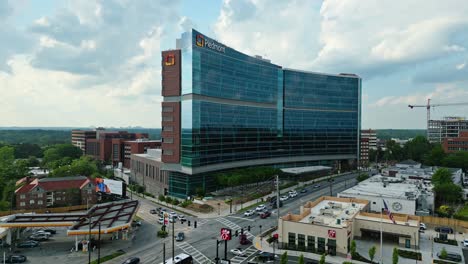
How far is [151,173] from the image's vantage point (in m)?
121

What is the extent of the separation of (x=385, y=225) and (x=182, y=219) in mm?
42016

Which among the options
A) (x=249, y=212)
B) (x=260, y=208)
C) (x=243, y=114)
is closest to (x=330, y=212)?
(x=249, y=212)

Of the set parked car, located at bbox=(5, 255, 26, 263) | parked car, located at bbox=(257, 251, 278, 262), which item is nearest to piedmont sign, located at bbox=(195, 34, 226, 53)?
parked car, located at bbox=(257, 251, 278, 262)

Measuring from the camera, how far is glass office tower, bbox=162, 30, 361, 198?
104m

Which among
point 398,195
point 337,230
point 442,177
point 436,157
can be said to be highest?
point 436,157

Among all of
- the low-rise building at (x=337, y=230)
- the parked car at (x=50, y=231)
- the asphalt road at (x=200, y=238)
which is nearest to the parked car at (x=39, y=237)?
the parked car at (x=50, y=231)

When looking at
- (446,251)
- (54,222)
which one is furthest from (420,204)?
(54,222)

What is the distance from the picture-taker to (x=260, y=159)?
5384 inches

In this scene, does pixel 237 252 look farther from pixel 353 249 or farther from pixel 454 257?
pixel 454 257

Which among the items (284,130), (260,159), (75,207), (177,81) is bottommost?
(75,207)

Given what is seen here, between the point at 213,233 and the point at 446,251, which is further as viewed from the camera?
the point at 213,233

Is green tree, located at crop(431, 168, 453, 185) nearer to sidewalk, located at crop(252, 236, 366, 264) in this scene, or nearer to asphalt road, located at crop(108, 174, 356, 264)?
asphalt road, located at crop(108, 174, 356, 264)

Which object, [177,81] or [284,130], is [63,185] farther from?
[284,130]

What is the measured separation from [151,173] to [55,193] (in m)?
33.8
